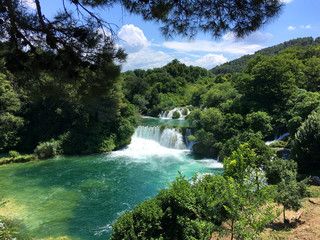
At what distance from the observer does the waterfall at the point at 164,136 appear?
2094cm

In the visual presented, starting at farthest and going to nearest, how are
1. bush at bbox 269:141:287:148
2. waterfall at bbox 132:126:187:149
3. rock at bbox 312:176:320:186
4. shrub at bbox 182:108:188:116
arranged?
1. shrub at bbox 182:108:188:116
2. waterfall at bbox 132:126:187:149
3. bush at bbox 269:141:287:148
4. rock at bbox 312:176:320:186

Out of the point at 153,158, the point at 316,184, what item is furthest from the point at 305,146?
the point at 153,158

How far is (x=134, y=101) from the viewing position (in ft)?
129

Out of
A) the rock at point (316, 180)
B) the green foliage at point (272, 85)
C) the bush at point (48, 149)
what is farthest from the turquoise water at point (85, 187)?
the green foliage at point (272, 85)

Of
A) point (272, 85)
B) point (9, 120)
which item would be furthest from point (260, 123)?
point (9, 120)

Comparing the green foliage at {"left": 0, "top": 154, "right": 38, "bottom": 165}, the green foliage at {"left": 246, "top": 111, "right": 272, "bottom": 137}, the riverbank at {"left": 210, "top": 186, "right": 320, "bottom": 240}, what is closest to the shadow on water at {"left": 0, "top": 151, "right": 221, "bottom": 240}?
the green foliage at {"left": 0, "top": 154, "right": 38, "bottom": 165}

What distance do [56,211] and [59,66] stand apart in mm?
8460

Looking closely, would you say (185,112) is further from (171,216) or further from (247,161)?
(171,216)

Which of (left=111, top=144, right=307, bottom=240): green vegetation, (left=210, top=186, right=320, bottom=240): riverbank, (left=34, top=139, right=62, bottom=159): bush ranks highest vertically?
(left=111, top=144, right=307, bottom=240): green vegetation

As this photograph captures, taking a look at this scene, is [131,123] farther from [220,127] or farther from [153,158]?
[220,127]

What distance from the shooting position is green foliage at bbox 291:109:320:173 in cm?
1042

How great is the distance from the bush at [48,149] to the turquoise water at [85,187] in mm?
1047

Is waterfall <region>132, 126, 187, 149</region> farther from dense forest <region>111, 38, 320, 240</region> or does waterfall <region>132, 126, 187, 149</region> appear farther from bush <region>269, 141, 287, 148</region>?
bush <region>269, 141, 287, 148</region>

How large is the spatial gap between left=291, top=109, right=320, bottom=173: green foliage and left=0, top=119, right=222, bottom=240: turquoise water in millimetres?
5573
